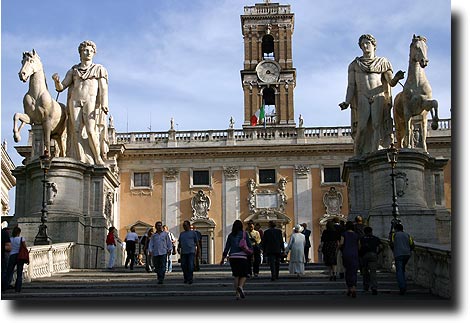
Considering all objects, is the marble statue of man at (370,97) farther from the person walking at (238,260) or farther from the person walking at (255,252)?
the person walking at (238,260)

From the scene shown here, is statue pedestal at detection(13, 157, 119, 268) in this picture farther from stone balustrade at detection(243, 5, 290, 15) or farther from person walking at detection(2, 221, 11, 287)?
stone balustrade at detection(243, 5, 290, 15)

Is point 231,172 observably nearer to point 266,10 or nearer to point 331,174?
point 331,174

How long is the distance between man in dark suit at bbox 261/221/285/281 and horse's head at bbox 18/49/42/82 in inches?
348

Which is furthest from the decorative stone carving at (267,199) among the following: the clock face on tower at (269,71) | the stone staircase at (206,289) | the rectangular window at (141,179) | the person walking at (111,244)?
the stone staircase at (206,289)

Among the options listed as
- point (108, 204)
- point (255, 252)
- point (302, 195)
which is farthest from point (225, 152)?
point (255, 252)

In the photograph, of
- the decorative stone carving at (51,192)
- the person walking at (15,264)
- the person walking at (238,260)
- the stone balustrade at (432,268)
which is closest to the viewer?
the person walking at (238,260)

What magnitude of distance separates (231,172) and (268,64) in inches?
568

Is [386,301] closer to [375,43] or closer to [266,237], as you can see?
[266,237]

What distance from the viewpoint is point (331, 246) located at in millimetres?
21031

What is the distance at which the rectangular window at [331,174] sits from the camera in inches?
2178

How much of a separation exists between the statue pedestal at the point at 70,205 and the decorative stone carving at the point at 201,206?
94.4ft

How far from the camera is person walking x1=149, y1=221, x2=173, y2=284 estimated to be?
19.2m

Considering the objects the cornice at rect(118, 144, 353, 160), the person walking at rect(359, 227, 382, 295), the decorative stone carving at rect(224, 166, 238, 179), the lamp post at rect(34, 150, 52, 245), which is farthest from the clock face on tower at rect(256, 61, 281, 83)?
the person walking at rect(359, 227, 382, 295)

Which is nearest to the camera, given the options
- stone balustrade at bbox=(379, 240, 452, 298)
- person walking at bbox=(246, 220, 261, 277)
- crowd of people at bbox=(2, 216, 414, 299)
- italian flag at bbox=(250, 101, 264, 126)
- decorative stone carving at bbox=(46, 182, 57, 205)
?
stone balustrade at bbox=(379, 240, 452, 298)
